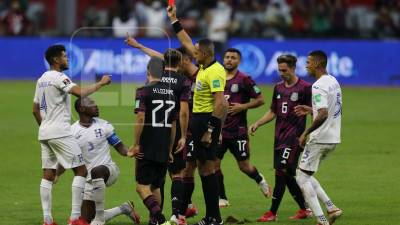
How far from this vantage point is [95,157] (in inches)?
500

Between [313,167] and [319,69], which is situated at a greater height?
[319,69]

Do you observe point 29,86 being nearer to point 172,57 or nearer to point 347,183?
point 347,183

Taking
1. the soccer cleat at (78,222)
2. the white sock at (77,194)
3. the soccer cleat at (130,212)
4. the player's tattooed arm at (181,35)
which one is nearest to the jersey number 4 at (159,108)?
the player's tattooed arm at (181,35)

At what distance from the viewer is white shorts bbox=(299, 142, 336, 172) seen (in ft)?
41.6

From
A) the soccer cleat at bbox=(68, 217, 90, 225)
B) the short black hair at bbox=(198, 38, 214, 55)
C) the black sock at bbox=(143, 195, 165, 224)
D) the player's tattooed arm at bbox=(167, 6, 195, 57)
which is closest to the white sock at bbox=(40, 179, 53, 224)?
the soccer cleat at bbox=(68, 217, 90, 225)

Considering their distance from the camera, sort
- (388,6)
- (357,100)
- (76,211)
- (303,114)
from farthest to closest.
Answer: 1. (388,6)
2. (357,100)
3. (303,114)
4. (76,211)

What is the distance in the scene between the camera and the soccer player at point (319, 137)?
41.1ft

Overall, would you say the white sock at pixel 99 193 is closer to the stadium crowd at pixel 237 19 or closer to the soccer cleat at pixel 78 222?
the soccer cleat at pixel 78 222

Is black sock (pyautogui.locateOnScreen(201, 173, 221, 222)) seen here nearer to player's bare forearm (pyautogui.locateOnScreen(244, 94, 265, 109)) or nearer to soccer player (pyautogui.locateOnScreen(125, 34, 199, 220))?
soccer player (pyautogui.locateOnScreen(125, 34, 199, 220))

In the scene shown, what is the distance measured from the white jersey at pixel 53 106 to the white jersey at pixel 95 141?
297 mm

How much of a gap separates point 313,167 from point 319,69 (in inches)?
51.7

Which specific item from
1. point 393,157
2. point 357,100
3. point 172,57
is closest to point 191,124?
point 172,57

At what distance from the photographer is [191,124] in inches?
502

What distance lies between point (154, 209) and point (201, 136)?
119 centimetres
